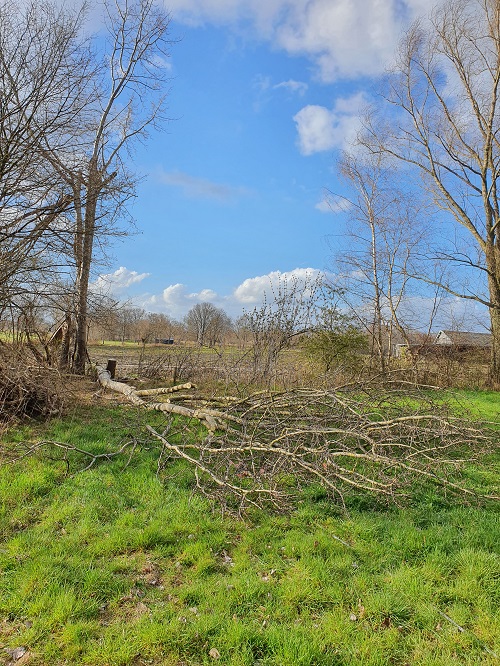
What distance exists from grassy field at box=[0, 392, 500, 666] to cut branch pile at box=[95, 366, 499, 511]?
33 centimetres

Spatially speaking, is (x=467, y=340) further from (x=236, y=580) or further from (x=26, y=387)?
(x=236, y=580)

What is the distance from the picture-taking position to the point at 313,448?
15.9ft

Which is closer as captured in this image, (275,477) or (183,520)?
(183,520)

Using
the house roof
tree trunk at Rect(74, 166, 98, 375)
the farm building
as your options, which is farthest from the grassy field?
the house roof

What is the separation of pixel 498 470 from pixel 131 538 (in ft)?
17.4

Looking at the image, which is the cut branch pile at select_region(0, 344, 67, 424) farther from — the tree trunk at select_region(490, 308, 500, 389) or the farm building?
the tree trunk at select_region(490, 308, 500, 389)

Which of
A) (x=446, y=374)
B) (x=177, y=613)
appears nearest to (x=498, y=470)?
(x=177, y=613)

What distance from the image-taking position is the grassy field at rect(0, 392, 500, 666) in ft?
8.11

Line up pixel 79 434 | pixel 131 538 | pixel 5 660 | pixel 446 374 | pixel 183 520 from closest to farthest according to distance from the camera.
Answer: pixel 5 660, pixel 131 538, pixel 183 520, pixel 79 434, pixel 446 374

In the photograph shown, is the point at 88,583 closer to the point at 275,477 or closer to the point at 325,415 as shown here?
the point at 275,477

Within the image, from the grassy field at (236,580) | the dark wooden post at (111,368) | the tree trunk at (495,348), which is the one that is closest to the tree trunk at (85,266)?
the dark wooden post at (111,368)

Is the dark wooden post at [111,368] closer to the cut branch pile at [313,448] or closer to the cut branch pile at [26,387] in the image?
the cut branch pile at [26,387]

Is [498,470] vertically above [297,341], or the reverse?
[297,341]

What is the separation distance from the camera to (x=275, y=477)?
4.83 meters
